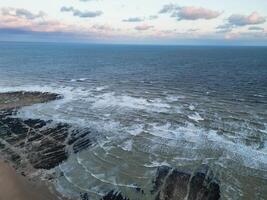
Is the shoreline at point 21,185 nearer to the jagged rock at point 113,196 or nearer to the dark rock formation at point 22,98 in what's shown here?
the jagged rock at point 113,196

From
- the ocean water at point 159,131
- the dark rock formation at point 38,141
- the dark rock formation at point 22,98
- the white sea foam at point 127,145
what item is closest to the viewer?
the ocean water at point 159,131

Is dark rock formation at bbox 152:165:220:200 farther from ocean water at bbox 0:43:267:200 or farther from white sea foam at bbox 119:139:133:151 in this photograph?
white sea foam at bbox 119:139:133:151

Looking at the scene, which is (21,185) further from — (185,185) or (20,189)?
(185,185)

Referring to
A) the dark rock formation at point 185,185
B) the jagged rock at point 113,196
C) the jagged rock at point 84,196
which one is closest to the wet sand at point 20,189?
the jagged rock at point 84,196

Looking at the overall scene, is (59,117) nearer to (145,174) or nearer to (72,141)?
(72,141)

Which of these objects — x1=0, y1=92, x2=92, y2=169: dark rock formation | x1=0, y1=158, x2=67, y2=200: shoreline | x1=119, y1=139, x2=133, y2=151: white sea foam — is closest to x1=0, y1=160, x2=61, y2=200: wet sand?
x1=0, y1=158, x2=67, y2=200: shoreline

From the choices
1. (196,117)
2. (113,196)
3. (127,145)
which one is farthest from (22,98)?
(113,196)
